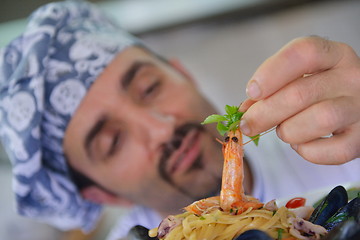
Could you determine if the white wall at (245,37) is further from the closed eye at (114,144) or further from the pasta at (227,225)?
the pasta at (227,225)

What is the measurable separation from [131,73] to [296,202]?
2.60 feet

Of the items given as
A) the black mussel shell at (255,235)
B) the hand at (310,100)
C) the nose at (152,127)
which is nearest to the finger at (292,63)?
the hand at (310,100)

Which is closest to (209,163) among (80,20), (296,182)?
(296,182)

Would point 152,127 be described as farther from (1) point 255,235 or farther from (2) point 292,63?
(1) point 255,235

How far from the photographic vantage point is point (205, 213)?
51 centimetres

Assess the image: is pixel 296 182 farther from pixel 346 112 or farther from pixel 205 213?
pixel 205 213

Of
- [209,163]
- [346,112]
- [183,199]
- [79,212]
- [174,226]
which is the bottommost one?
[79,212]

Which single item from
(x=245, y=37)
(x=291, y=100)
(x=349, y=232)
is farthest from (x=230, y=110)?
(x=245, y=37)

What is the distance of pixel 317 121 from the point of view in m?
0.59

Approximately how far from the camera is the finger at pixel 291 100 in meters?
0.58

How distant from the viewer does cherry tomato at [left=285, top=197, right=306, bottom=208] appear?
60cm

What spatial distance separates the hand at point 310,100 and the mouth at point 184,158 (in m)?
0.69

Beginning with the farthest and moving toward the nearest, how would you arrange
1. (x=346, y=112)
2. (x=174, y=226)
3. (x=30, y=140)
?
(x=30, y=140) < (x=346, y=112) < (x=174, y=226)

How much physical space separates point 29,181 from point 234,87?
1145mm
